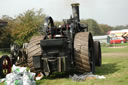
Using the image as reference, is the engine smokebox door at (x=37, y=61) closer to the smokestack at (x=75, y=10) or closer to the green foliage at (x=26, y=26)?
the smokestack at (x=75, y=10)

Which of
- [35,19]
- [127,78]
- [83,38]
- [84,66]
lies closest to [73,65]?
[84,66]

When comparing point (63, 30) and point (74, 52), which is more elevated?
point (63, 30)

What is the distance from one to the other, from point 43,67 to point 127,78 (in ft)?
8.25

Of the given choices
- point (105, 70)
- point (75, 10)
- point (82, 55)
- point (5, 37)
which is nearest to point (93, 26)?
point (5, 37)

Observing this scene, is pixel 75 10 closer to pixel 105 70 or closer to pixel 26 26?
pixel 105 70

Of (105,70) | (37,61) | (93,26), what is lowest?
(105,70)

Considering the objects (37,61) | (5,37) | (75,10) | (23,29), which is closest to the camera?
(37,61)

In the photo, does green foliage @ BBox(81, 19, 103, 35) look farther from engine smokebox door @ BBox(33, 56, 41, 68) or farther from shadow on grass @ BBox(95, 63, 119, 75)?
engine smokebox door @ BBox(33, 56, 41, 68)

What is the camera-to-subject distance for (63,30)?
8.36m

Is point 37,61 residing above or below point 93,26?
below

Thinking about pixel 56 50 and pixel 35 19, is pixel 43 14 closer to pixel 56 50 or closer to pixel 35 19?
pixel 35 19

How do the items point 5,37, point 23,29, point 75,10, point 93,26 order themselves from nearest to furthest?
point 75,10 → point 23,29 → point 5,37 → point 93,26

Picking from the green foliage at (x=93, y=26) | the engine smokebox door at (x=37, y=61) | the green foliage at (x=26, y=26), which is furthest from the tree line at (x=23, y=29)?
the green foliage at (x=93, y=26)

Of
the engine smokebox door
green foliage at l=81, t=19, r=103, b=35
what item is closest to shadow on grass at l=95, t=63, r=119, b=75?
the engine smokebox door
